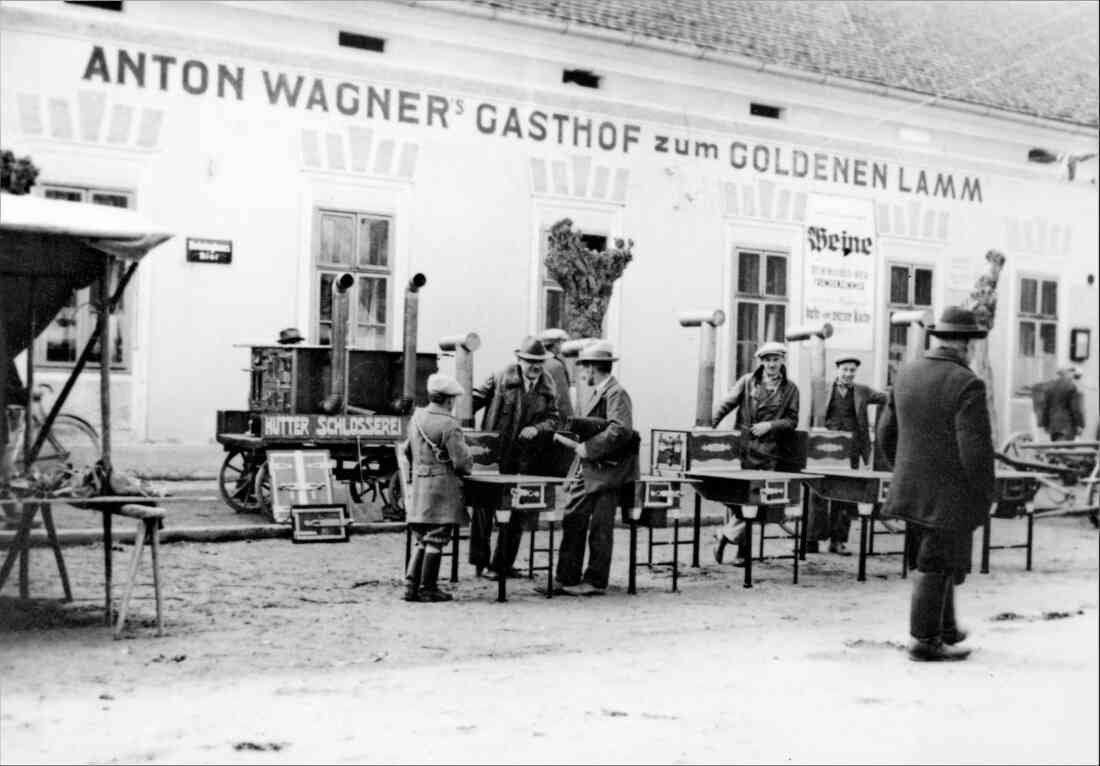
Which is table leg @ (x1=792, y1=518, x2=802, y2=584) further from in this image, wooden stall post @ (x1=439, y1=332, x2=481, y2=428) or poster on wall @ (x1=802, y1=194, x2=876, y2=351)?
wooden stall post @ (x1=439, y1=332, x2=481, y2=428)

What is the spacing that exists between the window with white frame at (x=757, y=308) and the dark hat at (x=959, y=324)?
1.33ft

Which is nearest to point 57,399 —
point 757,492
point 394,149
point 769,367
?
point 394,149

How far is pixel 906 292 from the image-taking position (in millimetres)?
2770

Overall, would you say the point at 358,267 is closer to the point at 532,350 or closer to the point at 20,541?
the point at 532,350

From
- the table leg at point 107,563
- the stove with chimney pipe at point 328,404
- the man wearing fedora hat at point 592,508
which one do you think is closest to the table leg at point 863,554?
the man wearing fedora hat at point 592,508

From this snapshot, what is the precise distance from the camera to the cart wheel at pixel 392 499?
3.37 meters

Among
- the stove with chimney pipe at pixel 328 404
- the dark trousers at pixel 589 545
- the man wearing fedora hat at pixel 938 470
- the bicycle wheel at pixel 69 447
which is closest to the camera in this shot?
the bicycle wheel at pixel 69 447

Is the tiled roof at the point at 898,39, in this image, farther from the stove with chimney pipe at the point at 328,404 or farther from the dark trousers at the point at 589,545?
the dark trousers at the point at 589,545

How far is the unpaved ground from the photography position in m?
2.72

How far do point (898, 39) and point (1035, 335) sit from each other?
69cm

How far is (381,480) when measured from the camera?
126 inches

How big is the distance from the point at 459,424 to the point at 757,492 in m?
1.02

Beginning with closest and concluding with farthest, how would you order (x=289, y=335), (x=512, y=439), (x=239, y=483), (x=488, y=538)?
(x=289, y=335) → (x=239, y=483) → (x=512, y=439) → (x=488, y=538)

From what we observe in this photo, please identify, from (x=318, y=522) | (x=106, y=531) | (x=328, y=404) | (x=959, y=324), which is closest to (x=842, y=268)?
(x=959, y=324)
